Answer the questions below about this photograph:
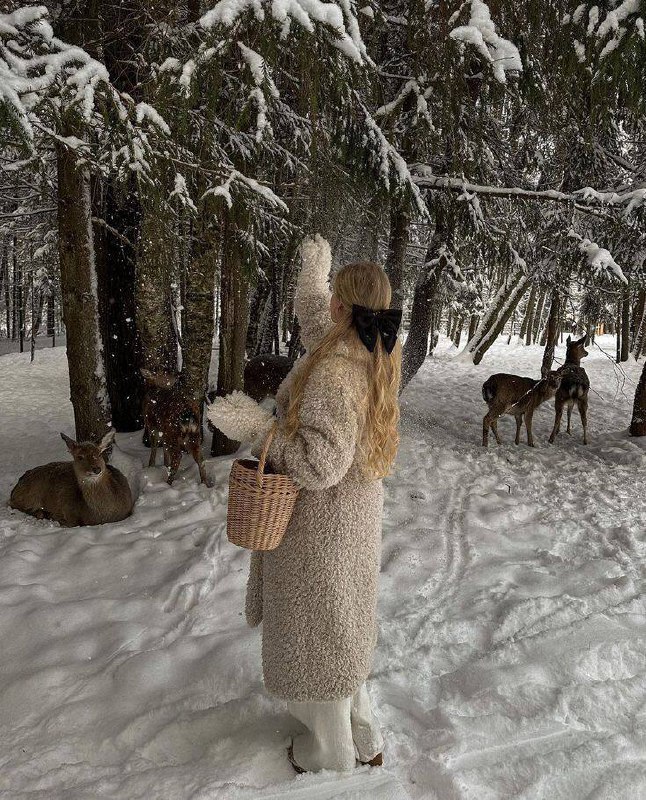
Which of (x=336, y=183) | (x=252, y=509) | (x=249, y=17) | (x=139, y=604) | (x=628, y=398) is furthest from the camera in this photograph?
(x=628, y=398)

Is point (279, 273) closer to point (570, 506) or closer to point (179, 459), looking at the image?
point (179, 459)

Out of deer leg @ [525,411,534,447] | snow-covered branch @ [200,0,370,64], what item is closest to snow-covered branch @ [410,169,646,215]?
deer leg @ [525,411,534,447]

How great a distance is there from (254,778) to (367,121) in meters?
4.97

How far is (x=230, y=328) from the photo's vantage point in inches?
274

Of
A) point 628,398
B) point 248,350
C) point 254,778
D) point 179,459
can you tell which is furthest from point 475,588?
point 628,398

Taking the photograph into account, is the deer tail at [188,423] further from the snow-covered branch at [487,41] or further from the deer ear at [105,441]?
the snow-covered branch at [487,41]

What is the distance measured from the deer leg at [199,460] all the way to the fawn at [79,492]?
89cm

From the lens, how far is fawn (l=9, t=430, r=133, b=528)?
535 centimetres

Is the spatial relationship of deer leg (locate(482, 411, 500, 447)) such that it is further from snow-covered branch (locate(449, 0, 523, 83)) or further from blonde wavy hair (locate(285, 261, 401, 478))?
blonde wavy hair (locate(285, 261, 401, 478))

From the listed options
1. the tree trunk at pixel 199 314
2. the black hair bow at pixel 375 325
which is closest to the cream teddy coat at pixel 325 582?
the black hair bow at pixel 375 325

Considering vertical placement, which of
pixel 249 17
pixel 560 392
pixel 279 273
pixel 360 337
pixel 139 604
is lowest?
pixel 139 604

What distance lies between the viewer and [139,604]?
3.95 m

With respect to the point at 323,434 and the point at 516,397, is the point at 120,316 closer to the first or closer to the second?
the point at 516,397

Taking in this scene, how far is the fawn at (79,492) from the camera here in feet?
17.6
